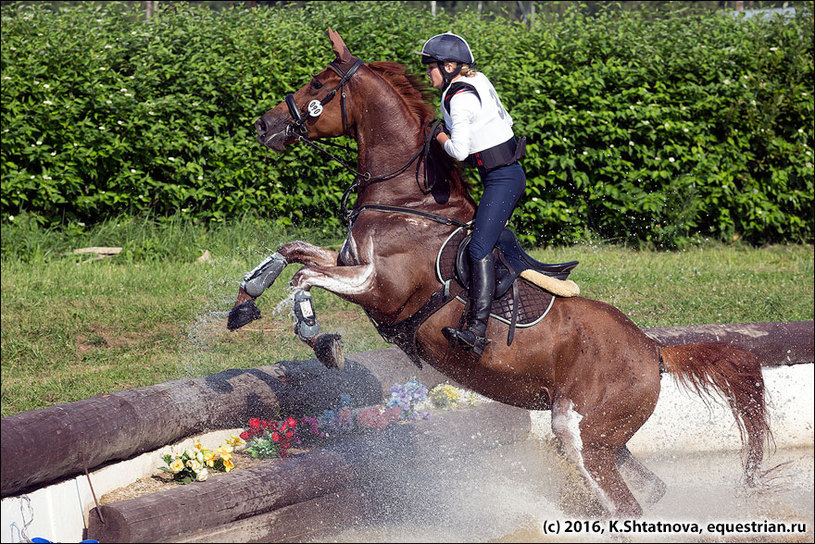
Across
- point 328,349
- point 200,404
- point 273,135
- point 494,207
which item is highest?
point 273,135

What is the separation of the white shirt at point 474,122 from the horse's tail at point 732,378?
5.08 feet

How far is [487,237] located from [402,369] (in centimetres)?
217

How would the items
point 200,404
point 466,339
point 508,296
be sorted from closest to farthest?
point 466,339, point 508,296, point 200,404

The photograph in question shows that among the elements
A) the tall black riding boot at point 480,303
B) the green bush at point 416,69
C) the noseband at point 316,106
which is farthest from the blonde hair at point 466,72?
the green bush at point 416,69

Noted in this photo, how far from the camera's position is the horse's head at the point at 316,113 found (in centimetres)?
502

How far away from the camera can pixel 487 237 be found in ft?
15.3

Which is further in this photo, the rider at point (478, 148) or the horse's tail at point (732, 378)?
the horse's tail at point (732, 378)

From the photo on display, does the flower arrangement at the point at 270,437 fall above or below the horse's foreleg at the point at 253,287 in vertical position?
below

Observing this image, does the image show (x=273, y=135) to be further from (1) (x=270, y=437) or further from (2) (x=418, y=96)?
(1) (x=270, y=437)

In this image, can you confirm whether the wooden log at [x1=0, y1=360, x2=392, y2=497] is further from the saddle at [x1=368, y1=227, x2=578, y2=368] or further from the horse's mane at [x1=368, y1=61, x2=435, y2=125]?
the horse's mane at [x1=368, y1=61, x2=435, y2=125]

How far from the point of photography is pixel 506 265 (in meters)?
4.83

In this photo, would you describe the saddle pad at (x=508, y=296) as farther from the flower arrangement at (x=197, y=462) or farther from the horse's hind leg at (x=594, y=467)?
the flower arrangement at (x=197, y=462)

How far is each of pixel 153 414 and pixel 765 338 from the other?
470cm

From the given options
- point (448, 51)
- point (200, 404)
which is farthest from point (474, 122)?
point (200, 404)
